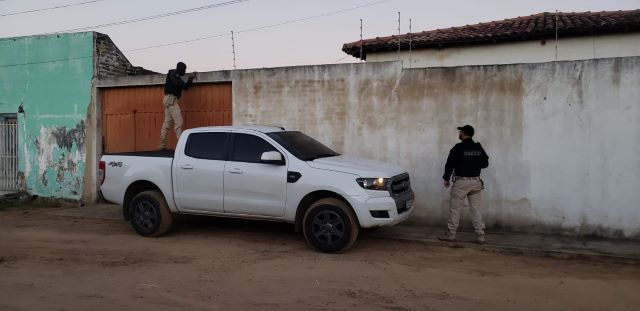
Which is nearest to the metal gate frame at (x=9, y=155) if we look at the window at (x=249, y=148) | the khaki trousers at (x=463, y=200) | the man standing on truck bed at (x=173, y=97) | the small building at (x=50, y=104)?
the small building at (x=50, y=104)

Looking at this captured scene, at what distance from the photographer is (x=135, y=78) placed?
11.1 metres

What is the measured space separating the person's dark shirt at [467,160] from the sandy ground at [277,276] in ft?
3.61

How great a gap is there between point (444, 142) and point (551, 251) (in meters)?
2.51

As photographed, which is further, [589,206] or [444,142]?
[444,142]

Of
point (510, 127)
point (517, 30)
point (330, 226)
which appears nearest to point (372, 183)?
point (330, 226)

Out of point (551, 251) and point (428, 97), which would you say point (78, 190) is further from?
point (551, 251)

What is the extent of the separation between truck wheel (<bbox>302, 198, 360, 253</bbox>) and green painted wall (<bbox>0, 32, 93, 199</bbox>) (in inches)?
273

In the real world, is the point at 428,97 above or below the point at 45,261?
above

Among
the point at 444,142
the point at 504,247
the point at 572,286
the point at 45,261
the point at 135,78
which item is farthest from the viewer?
the point at 135,78

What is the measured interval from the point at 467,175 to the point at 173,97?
589 centimetres

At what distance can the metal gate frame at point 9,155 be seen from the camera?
12.3 meters

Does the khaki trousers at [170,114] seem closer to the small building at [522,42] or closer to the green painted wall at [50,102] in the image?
the green painted wall at [50,102]

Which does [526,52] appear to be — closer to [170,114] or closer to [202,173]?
[170,114]

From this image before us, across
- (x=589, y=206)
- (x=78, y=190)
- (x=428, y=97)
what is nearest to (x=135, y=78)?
(x=78, y=190)
